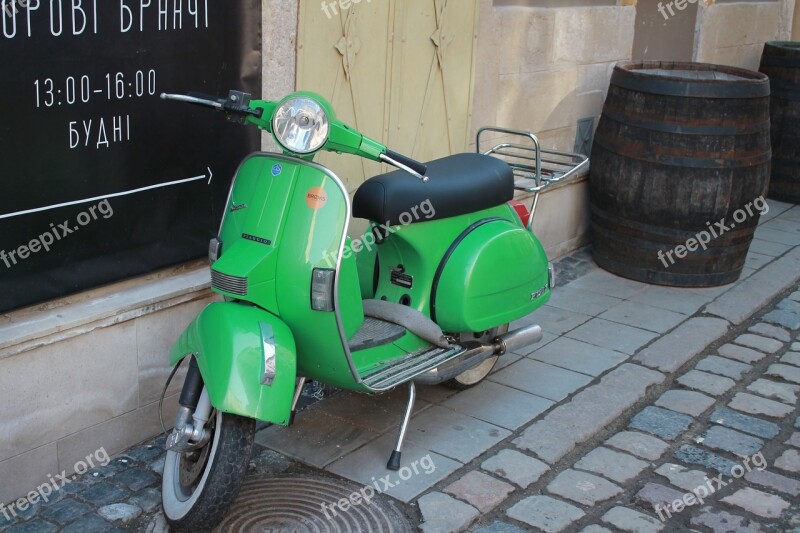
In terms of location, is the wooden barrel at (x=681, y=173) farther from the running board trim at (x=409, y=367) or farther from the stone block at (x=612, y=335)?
the running board trim at (x=409, y=367)

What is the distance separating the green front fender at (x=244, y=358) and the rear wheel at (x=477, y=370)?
116 centimetres

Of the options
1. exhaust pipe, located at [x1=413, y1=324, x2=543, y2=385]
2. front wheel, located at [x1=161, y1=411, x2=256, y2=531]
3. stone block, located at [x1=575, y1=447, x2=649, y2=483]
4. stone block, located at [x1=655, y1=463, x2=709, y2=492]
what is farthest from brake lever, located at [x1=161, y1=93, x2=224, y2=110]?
stone block, located at [x1=655, y1=463, x2=709, y2=492]

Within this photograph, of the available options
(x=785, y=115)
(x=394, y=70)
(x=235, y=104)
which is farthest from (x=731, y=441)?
(x=785, y=115)

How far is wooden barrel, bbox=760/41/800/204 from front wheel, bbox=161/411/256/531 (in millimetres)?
5834

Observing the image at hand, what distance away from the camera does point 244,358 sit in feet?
9.68

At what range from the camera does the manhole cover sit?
10.4ft

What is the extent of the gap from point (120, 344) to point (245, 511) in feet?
2.59

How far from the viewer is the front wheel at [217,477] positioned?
2.95 metres

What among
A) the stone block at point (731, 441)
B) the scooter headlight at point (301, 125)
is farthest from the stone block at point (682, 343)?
the scooter headlight at point (301, 125)

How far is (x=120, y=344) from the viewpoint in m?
3.53

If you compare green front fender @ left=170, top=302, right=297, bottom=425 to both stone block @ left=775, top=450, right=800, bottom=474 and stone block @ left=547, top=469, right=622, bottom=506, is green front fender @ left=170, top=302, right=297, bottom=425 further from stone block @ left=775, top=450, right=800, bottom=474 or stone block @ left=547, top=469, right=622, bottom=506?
stone block @ left=775, top=450, right=800, bottom=474

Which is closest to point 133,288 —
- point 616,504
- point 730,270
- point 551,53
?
point 616,504

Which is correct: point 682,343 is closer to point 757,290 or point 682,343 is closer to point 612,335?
point 612,335

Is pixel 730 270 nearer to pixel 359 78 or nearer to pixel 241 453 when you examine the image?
pixel 359 78
